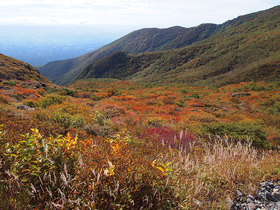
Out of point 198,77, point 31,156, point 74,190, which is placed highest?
point 31,156

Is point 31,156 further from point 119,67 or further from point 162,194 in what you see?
point 119,67

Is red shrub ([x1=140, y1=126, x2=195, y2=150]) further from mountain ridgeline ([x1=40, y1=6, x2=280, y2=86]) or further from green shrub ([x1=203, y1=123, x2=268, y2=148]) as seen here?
mountain ridgeline ([x1=40, y1=6, x2=280, y2=86])

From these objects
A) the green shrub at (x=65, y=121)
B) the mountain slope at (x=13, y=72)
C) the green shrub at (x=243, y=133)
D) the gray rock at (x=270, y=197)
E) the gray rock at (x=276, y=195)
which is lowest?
the green shrub at (x=243, y=133)

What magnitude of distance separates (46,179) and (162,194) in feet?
4.68

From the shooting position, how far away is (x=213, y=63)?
65.0 m

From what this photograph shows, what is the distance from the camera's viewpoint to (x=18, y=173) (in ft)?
5.97

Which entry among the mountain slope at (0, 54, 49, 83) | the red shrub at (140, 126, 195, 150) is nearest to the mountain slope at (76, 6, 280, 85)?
the red shrub at (140, 126, 195, 150)

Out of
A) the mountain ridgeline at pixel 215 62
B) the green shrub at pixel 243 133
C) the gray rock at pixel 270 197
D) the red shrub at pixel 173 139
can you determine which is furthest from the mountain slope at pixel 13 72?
the mountain ridgeline at pixel 215 62

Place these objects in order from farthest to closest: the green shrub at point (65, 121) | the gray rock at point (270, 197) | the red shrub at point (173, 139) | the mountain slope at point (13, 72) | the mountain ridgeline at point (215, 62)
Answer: the mountain ridgeline at point (215, 62) < the mountain slope at point (13, 72) < the green shrub at point (65, 121) < the red shrub at point (173, 139) < the gray rock at point (270, 197)

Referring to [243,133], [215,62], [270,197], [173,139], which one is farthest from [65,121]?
[215,62]

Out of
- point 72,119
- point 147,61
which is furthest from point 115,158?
point 147,61

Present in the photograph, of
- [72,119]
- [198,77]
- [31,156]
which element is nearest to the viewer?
[31,156]

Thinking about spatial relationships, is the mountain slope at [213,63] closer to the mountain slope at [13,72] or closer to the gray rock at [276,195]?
the gray rock at [276,195]

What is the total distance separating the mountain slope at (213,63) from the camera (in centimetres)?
4447
